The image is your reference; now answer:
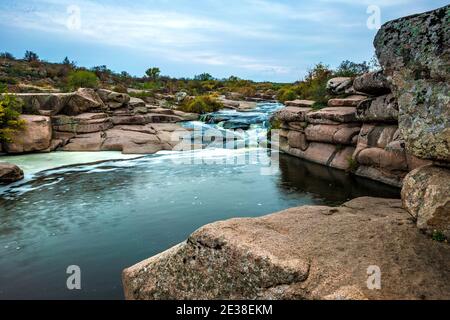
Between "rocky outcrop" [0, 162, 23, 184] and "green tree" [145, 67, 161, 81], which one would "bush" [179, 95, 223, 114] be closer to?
"rocky outcrop" [0, 162, 23, 184]

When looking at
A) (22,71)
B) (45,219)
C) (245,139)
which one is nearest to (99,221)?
(45,219)

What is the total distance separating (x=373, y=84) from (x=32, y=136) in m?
17.4

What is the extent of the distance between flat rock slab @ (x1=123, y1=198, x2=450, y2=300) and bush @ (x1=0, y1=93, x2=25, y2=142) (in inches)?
693

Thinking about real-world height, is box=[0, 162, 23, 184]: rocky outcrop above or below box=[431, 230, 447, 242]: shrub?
below

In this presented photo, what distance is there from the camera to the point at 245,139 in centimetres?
2480

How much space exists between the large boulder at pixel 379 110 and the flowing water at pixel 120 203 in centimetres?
248

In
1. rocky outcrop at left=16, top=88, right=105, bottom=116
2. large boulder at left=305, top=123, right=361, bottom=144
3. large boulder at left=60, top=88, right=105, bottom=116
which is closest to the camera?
large boulder at left=305, top=123, right=361, bottom=144

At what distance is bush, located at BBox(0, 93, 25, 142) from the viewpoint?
1950 cm

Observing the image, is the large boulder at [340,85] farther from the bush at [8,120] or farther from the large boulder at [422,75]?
the bush at [8,120]

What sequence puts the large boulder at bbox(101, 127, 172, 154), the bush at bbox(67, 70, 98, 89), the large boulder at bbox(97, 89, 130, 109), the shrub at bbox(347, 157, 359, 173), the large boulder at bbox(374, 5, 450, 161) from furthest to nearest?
the bush at bbox(67, 70, 98, 89) → the large boulder at bbox(97, 89, 130, 109) → the large boulder at bbox(101, 127, 172, 154) → the shrub at bbox(347, 157, 359, 173) → the large boulder at bbox(374, 5, 450, 161)

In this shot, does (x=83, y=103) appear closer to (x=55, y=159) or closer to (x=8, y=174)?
(x=55, y=159)

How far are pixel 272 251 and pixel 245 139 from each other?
2033cm

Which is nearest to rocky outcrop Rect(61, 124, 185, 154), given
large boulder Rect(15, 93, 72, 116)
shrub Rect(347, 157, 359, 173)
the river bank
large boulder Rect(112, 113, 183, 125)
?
large boulder Rect(112, 113, 183, 125)

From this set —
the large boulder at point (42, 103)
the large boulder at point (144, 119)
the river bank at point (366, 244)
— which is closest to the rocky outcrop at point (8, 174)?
the large boulder at point (42, 103)
